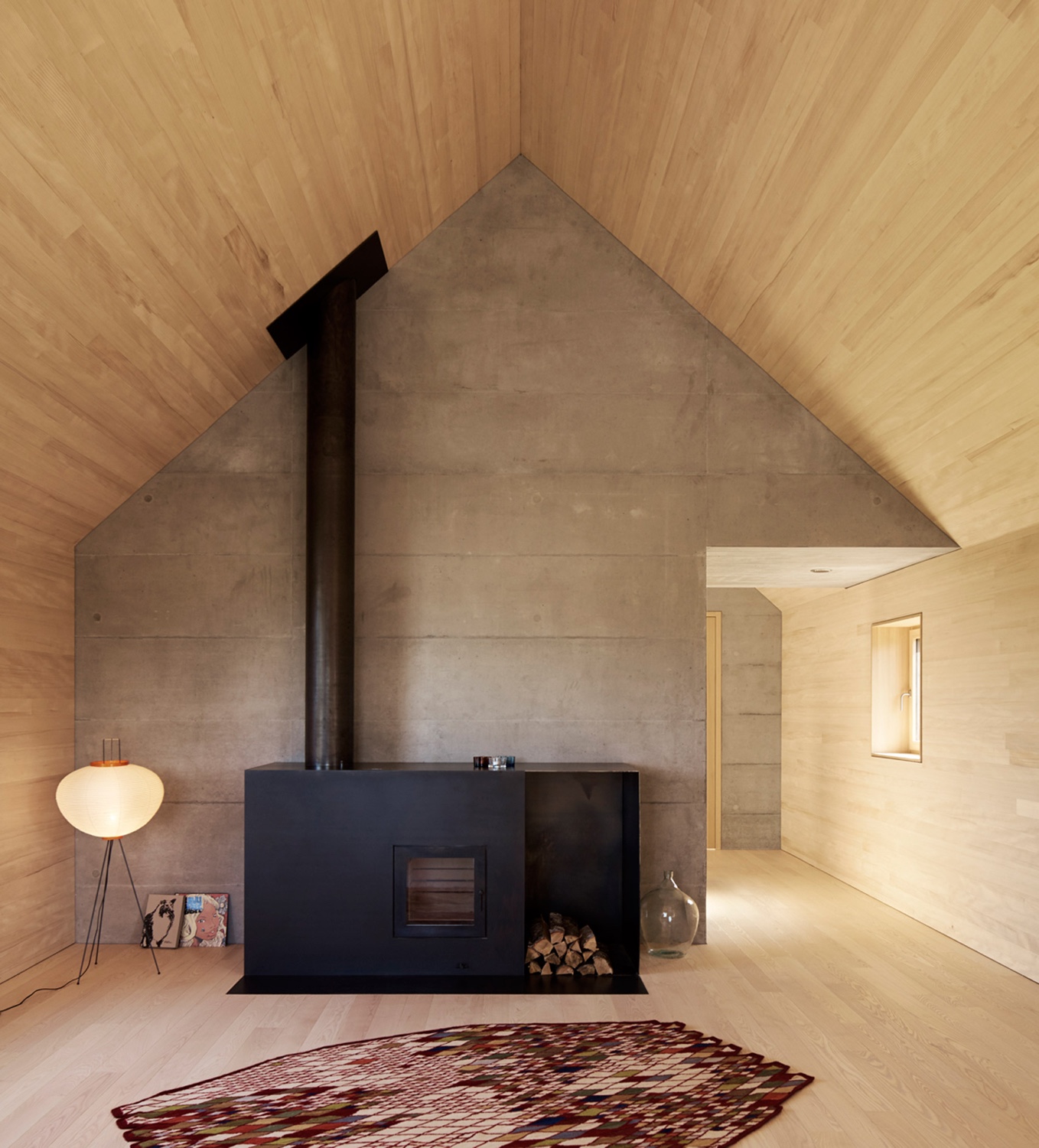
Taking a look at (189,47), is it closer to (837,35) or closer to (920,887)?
(837,35)

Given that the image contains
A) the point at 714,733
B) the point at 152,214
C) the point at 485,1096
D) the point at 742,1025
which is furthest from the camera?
the point at 714,733

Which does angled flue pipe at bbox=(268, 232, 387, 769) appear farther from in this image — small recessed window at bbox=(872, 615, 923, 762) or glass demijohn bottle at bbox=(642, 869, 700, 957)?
small recessed window at bbox=(872, 615, 923, 762)

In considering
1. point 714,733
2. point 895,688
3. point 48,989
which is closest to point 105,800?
point 48,989

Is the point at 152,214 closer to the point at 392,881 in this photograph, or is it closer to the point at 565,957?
the point at 392,881

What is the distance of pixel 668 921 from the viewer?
16.7 ft

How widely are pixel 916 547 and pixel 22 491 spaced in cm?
458

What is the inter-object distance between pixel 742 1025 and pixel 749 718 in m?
5.13

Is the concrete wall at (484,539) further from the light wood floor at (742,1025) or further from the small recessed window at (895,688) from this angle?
the small recessed window at (895,688)

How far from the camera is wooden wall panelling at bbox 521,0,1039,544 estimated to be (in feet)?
10.3

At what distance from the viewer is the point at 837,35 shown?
10.8 ft

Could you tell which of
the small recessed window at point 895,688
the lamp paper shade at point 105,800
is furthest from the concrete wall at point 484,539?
the small recessed window at point 895,688

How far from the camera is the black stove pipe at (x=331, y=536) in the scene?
5.12 meters

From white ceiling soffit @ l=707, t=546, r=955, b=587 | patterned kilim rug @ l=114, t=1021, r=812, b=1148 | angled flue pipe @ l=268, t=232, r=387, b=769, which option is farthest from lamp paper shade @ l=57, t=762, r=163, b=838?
white ceiling soffit @ l=707, t=546, r=955, b=587

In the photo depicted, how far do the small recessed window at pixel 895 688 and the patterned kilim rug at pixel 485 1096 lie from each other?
3.63 metres
